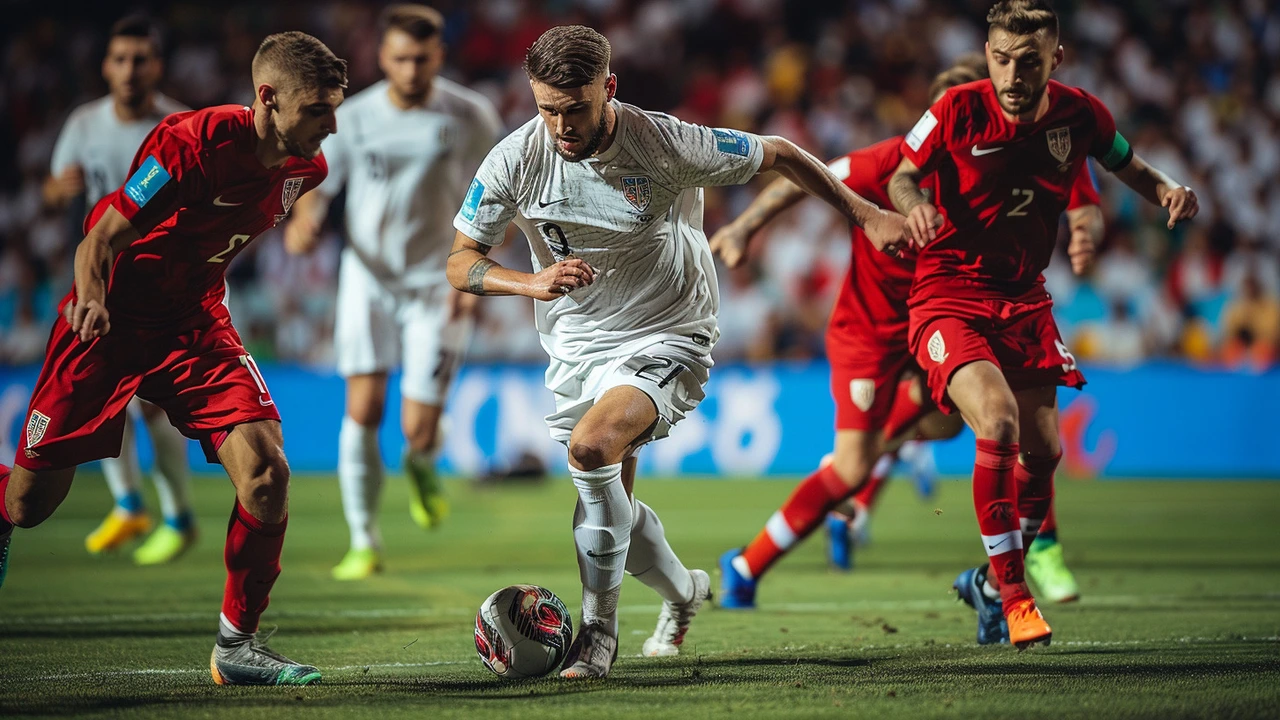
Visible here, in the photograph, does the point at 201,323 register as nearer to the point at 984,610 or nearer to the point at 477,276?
the point at 477,276

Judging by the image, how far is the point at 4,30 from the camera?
18.5 meters

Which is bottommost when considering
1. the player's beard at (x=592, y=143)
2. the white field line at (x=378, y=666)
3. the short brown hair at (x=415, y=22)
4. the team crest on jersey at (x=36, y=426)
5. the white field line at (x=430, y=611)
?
the white field line at (x=378, y=666)

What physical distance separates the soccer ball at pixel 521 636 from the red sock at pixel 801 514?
6.34ft

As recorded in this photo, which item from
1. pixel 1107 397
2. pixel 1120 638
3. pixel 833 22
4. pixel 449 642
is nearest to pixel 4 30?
pixel 833 22

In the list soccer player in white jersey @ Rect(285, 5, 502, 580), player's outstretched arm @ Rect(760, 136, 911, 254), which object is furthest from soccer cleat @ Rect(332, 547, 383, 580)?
player's outstretched arm @ Rect(760, 136, 911, 254)

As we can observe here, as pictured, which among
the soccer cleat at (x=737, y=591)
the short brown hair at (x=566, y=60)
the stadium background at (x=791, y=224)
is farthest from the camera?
the stadium background at (x=791, y=224)

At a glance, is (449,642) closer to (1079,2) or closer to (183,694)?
(183,694)

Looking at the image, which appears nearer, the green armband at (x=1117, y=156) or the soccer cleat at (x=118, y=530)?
the green armband at (x=1117, y=156)

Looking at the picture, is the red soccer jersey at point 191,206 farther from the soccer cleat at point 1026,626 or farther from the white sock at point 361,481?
the white sock at point 361,481

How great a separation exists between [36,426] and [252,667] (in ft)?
3.69

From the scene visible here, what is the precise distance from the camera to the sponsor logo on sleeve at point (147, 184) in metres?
4.61

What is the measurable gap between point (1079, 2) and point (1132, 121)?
2.18m

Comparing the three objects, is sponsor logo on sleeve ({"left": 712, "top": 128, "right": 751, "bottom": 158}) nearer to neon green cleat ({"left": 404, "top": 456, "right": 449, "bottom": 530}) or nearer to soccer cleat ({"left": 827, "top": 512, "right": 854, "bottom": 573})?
soccer cleat ({"left": 827, "top": 512, "right": 854, "bottom": 573})

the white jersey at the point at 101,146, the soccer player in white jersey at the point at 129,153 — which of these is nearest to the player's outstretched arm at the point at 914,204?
the soccer player in white jersey at the point at 129,153
